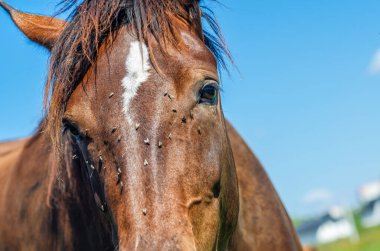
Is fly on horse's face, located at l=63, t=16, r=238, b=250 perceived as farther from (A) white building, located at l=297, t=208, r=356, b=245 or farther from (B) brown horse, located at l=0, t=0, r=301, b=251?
(A) white building, located at l=297, t=208, r=356, b=245

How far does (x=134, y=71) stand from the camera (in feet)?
9.97

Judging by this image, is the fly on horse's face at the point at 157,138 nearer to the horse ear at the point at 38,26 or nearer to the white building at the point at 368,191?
the horse ear at the point at 38,26

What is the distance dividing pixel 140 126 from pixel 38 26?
171 centimetres

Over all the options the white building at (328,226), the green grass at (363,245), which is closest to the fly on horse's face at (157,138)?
the green grass at (363,245)

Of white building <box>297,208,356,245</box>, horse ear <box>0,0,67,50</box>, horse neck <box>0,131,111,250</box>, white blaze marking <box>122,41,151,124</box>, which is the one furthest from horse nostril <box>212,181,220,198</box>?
white building <box>297,208,356,245</box>

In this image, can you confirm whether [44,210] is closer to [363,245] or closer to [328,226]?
[363,245]

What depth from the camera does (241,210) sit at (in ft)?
14.9

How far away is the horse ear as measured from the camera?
3988mm

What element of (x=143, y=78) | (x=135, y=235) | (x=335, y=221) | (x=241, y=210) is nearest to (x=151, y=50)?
(x=143, y=78)

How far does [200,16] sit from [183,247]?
173 cm

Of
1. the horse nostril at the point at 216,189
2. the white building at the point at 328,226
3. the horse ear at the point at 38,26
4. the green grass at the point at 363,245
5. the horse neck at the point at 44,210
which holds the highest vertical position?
the white building at the point at 328,226

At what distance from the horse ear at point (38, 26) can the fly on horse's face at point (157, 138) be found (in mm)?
847

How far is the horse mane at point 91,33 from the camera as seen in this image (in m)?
3.31

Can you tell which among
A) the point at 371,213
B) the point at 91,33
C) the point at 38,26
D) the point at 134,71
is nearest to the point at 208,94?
the point at 134,71
